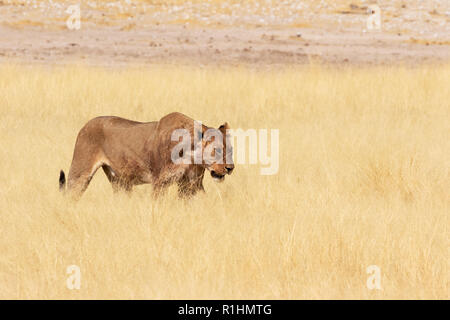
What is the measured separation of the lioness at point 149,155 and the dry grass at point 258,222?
17 centimetres

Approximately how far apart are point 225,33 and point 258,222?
56.7 feet

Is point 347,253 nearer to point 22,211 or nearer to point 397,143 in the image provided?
point 22,211

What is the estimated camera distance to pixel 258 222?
5.85 metres

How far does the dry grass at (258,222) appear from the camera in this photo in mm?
4734

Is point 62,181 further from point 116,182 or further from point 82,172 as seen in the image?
point 116,182

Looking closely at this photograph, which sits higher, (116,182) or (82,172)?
(82,172)

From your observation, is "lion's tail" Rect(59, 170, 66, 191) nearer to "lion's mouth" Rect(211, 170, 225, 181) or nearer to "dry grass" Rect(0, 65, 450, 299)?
"dry grass" Rect(0, 65, 450, 299)

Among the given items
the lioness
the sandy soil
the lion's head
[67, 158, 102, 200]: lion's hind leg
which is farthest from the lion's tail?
the sandy soil

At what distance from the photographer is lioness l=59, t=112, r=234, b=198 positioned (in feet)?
18.5

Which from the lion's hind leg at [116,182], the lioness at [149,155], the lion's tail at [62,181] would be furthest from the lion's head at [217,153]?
the lion's tail at [62,181]

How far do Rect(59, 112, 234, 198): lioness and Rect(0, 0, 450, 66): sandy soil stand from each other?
1224 cm

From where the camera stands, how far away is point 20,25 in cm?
2230

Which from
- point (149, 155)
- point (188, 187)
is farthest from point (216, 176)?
point (149, 155)
